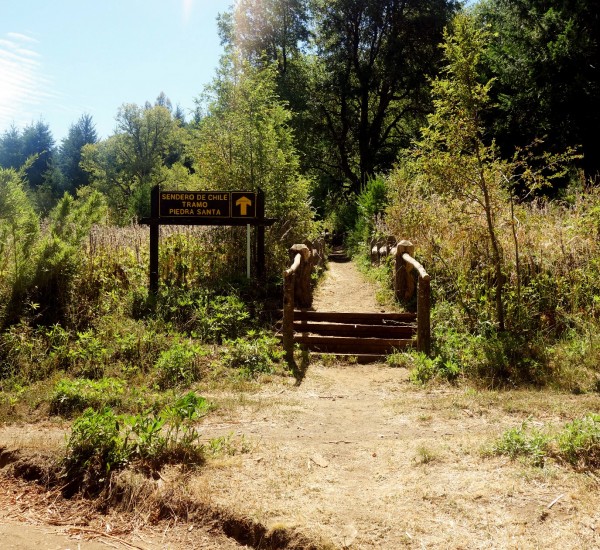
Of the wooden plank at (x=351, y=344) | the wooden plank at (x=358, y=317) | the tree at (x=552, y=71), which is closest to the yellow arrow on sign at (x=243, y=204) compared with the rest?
the wooden plank at (x=358, y=317)

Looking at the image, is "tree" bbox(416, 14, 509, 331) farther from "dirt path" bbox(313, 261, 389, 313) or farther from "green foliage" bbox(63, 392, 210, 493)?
"green foliage" bbox(63, 392, 210, 493)

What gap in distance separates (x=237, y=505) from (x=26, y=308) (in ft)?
22.0

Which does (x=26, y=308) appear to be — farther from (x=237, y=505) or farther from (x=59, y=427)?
(x=237, y=505)

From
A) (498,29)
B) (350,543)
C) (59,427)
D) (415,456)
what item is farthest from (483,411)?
(498,29)

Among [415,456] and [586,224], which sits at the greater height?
[586,224]

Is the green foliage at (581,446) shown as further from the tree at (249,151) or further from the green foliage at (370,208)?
the green foliage at (370,208)

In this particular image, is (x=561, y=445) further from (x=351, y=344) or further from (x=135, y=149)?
(x=135, y=149)

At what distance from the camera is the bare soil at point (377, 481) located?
393 cm

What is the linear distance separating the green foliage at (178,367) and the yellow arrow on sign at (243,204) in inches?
167

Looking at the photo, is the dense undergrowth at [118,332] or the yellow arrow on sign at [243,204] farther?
the yellow arrow on sign at [243,204]

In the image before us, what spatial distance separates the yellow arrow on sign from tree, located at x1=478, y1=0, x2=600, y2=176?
11545 mm

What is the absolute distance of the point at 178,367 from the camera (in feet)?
25.7

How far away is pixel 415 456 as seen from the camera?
5.11m

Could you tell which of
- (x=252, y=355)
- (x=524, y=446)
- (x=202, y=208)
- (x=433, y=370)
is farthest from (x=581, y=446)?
(x=202, y=208)
